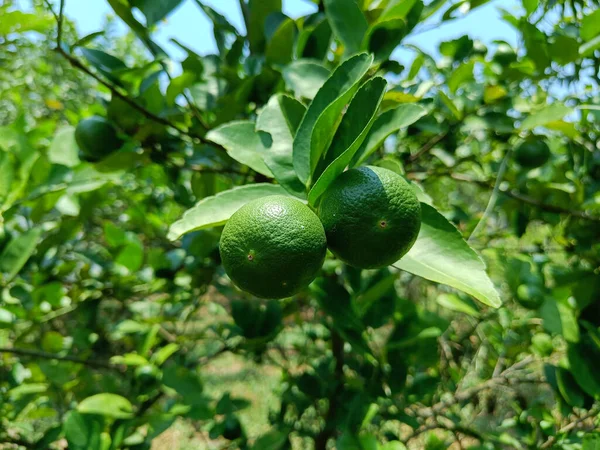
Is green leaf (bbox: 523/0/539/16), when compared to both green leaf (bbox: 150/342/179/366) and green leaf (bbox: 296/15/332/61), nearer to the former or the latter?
green leaf (bbox: 296/15/332/61)

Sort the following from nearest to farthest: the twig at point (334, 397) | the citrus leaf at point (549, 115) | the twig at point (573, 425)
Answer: the citrus leaf at point (549, 115), the twig at point (573, 425), the twig at point (334, 397)

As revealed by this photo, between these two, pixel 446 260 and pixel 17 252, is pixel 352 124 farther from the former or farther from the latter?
pixel 17 252

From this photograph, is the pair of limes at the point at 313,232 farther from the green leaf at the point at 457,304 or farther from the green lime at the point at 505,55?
the green lime at the point at 505,55

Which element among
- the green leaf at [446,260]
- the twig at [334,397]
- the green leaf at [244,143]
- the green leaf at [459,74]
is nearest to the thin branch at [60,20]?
the green leaf at [244,143]

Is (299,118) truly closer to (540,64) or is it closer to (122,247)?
(540,64)

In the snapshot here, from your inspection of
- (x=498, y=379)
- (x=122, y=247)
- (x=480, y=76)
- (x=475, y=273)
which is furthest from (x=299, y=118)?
(x=480, y=76)

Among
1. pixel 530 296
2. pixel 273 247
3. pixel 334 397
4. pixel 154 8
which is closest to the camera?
pixel 273 247

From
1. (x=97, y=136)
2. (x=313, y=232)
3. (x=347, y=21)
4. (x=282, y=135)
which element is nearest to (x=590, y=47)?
(x=347, y=21)
